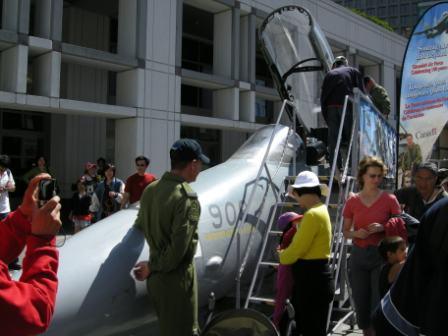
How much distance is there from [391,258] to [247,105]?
53.9ft

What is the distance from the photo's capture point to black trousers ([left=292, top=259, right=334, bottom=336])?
13.2 ft

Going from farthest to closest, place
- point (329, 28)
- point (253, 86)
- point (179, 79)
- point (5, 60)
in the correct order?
1. point (329, 28)
2. point (253, 86)
3. point (179, 79)
4. point (5, 60)

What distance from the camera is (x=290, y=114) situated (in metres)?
7.45

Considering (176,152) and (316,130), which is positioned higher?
(316,130)

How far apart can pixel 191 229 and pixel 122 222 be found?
3.55 ft

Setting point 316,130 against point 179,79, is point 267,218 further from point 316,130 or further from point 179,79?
point 179,79

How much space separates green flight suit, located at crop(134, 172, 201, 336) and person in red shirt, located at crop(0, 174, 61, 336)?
1267 millimetres

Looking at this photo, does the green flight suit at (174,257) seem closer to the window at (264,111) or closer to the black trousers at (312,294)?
the black trousers at (312,294)

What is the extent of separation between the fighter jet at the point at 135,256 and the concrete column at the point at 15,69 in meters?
9.30

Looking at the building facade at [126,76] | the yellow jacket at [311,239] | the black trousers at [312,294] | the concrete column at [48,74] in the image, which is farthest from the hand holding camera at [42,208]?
the concrete column at [48,74]

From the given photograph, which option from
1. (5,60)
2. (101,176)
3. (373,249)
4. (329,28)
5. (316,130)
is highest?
(329,28)

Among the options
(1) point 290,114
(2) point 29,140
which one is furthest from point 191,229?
(2) point 29,140

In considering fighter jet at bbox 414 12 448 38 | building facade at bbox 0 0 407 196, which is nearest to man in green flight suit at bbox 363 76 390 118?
fighter jet at bbox 414 12 448 38

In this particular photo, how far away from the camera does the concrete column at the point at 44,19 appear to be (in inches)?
548
